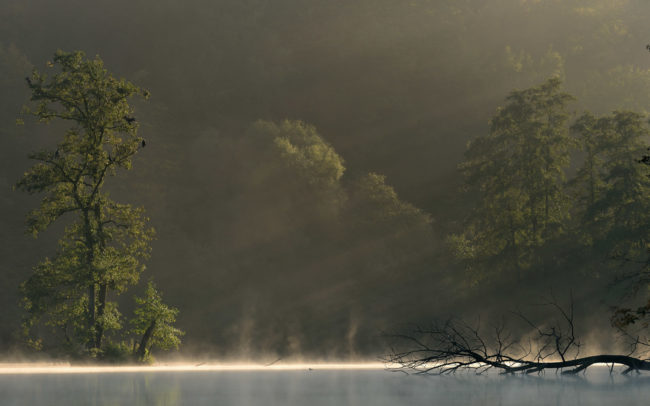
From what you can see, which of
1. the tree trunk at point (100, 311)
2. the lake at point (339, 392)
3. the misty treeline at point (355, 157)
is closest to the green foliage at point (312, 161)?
the misty treeline at point (355, 157)

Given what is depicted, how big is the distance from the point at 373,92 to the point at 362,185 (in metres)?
37.9

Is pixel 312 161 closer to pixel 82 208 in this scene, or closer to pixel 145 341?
pixel 82 208

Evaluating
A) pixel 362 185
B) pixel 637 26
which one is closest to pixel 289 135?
pixel 362 185

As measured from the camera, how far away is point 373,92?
125 m

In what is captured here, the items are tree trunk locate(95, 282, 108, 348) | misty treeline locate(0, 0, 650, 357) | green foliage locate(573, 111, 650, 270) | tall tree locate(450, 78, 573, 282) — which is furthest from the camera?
misty treeline locate(0, 0, 650, 357)

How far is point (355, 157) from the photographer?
115 m

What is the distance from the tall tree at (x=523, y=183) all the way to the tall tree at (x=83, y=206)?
3154 cm

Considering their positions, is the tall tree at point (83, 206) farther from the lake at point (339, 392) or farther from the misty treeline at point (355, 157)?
the misty treeline at point (355, 157)

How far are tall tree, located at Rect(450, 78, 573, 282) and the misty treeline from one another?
18cm

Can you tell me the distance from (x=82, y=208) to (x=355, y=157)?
253 feet

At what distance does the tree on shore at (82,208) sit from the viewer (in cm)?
3841

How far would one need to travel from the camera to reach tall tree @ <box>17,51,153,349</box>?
126 feet

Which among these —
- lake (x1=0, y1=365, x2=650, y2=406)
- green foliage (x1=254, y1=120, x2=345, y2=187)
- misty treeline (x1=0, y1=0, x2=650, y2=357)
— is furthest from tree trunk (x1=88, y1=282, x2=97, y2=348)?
green foliage (x1=254, y1=120, x2=345, y2=187)

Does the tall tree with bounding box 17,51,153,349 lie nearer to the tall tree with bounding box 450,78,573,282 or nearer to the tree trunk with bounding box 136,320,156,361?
the tree trunk with bounding box 136,320,156,361
